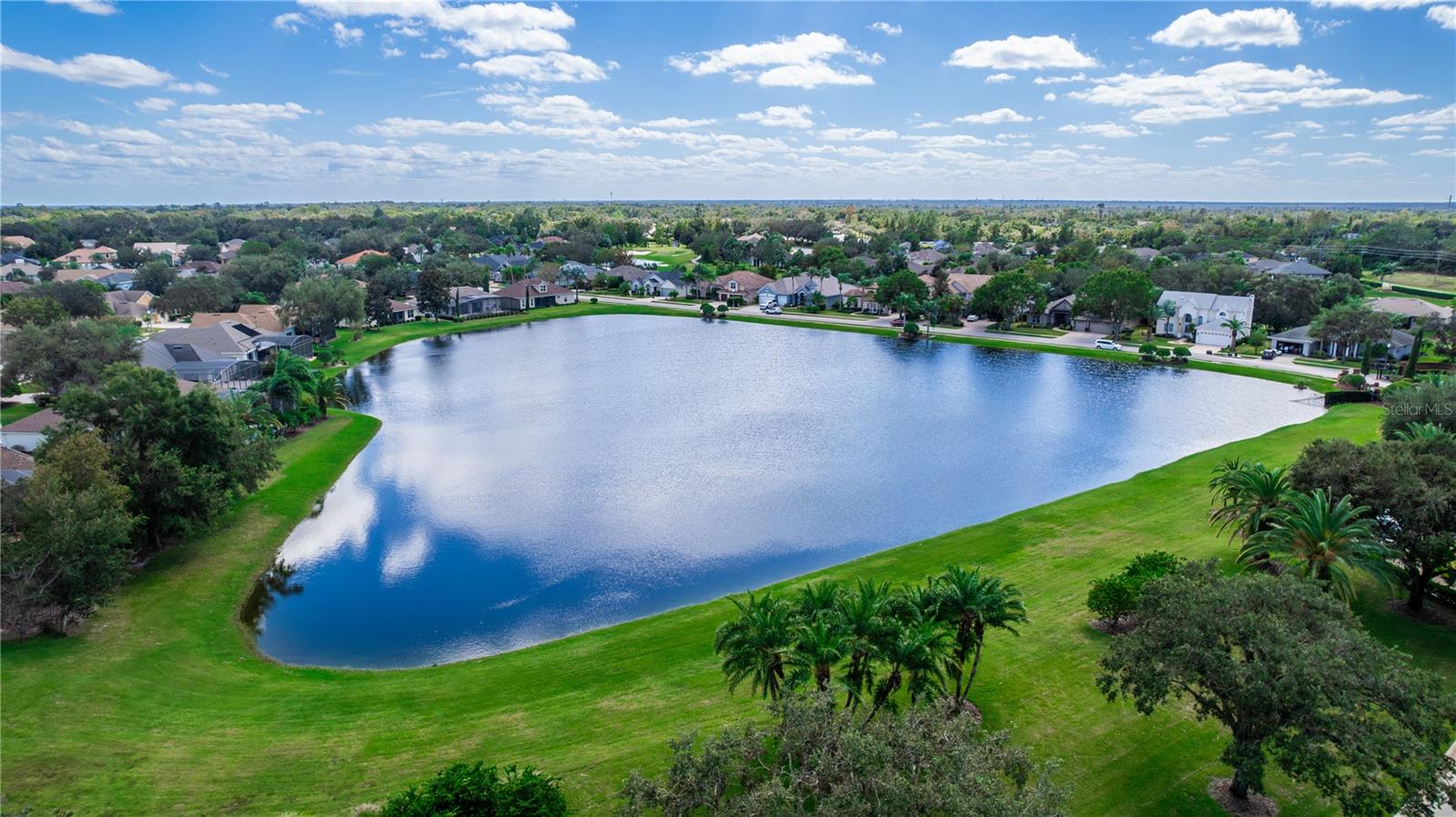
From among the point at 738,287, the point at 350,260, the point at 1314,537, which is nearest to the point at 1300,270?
the point at 738,287

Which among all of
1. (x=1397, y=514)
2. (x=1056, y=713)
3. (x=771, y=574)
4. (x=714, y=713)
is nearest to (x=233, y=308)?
(x=771, y=574)

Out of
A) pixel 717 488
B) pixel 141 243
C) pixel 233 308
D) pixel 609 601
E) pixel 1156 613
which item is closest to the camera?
pixel 1156 613

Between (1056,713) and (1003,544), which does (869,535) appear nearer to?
(1003,544)

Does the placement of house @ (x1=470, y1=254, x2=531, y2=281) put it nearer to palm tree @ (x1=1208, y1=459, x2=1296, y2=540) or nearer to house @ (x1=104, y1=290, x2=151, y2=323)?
house @ (x1=104, y1=290, x2=151, y2=323)

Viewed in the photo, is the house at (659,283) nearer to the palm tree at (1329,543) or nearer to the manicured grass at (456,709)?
the manicured grass at (456,709)

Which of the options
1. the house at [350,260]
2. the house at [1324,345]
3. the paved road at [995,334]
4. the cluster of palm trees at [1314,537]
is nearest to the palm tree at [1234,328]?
the paved road at [995,334]

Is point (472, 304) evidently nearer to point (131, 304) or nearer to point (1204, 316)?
point (131, 304)
